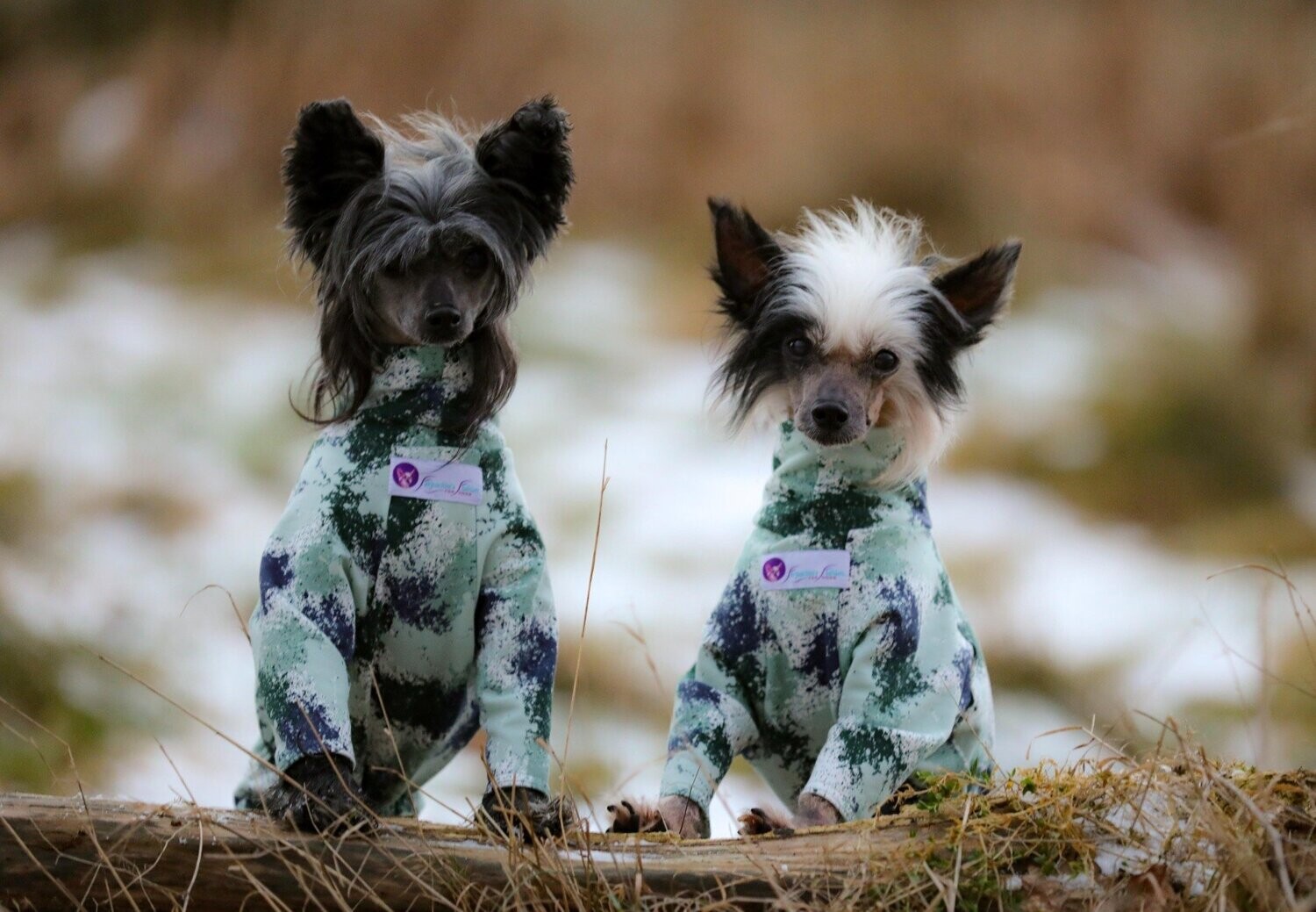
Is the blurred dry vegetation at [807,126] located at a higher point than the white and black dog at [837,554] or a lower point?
higher

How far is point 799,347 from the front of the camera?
14.4ft

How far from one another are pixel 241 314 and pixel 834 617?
5467 mm

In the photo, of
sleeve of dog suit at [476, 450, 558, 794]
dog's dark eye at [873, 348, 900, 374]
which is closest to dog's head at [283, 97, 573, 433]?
sleeve of dog suit at [476, 450, 558, 794]

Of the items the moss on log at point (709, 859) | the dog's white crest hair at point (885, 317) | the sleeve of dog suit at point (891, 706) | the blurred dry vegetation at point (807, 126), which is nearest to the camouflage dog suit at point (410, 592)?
the moss on log at point (709, 859)

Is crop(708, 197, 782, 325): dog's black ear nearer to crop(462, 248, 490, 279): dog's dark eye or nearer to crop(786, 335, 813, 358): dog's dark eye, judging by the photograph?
crop(786, 335, 813, 358): dog's dark eye

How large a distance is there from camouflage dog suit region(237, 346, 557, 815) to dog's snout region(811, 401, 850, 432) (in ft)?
2.77

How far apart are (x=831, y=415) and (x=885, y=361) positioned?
11.3 inches

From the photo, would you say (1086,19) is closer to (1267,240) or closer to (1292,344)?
(1267,240)

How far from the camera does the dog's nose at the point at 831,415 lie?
4168 millimetres

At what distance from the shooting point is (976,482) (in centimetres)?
864

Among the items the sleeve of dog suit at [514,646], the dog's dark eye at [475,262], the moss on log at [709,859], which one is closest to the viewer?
the moss on log at [709,859]

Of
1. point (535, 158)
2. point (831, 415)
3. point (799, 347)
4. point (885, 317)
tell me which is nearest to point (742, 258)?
point (799, 347)

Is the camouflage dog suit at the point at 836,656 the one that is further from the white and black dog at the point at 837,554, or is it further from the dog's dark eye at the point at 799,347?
the dog's dark eye at the point at 799,347

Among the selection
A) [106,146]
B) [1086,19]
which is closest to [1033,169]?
[1086,19]
